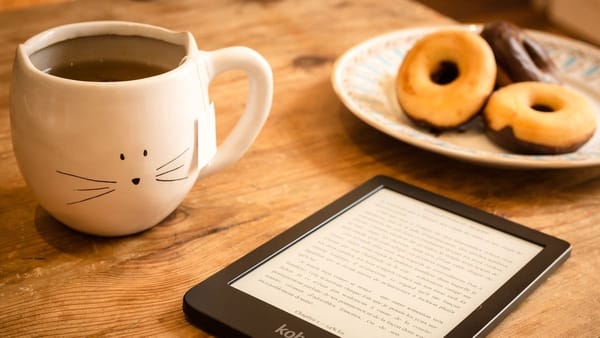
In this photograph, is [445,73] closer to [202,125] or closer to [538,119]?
[538,119]

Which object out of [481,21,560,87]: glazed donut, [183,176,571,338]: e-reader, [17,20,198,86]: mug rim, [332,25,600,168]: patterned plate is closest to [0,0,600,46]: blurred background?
[332,25,600,168]: patterned plate

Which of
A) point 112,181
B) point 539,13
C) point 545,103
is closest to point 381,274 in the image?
point 112,181

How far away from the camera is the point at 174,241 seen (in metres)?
0.65

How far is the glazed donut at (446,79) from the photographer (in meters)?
0.80

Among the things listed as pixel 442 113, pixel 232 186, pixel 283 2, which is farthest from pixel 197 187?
pixel 283 2

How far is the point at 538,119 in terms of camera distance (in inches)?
29.9

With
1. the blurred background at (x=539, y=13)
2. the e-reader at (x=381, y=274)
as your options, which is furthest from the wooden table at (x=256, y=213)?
the blurred background at (x=539, y=13)

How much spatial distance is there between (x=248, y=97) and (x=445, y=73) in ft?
1.04

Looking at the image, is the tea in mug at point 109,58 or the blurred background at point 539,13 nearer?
the tea in mug at point 109,58

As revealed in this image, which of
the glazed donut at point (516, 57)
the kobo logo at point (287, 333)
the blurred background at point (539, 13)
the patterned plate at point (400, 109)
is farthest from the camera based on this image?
the blurred background at point (539, 13)

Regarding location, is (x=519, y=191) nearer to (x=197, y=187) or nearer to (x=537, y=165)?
(x=537, y=165)

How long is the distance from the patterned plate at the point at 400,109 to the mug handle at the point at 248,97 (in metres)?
0.18

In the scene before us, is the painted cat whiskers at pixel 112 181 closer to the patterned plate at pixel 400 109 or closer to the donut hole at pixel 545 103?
the patterned plate at pixel 400 109

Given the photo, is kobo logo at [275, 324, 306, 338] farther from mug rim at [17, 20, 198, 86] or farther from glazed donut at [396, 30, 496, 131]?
glazed donut at [396, 30, 496, 131]
